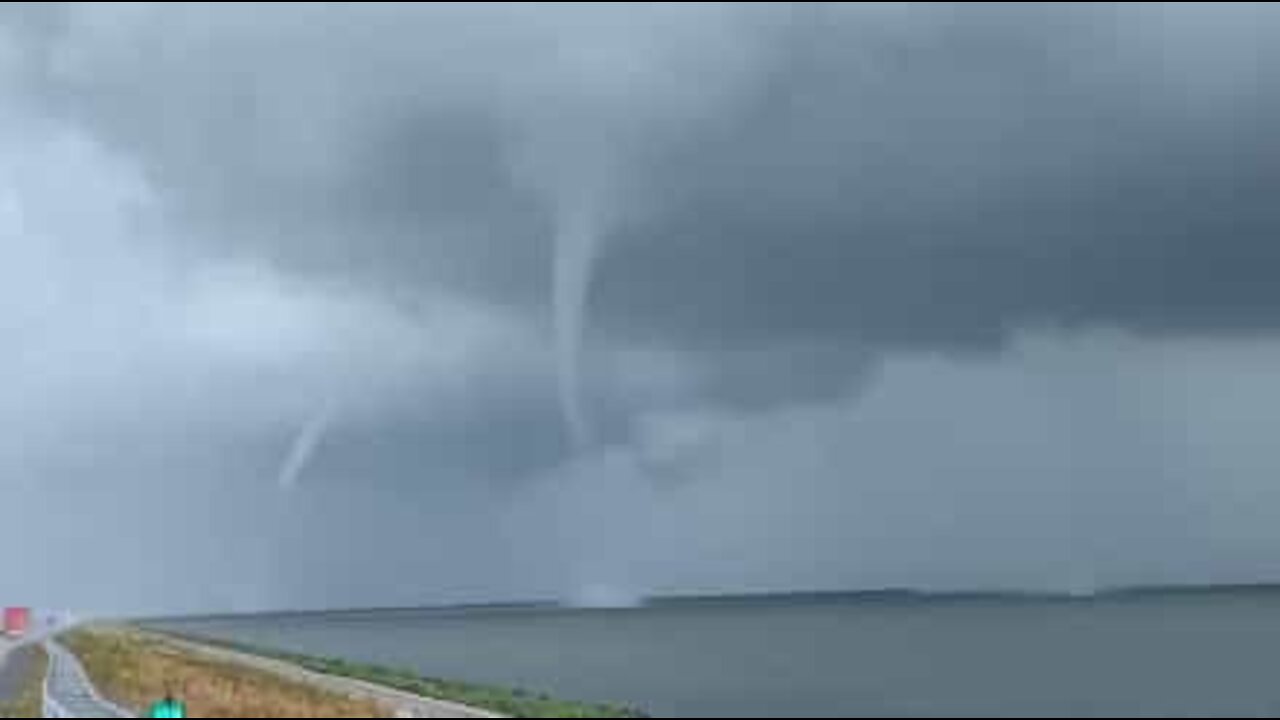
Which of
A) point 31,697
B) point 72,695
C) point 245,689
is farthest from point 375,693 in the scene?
point 31,697

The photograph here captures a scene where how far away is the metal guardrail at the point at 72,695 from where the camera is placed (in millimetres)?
72062

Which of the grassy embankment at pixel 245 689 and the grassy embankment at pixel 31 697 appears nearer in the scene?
the grassy embankment at pixel 31 697

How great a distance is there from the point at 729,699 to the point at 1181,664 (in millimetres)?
70690

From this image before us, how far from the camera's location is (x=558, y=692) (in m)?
144

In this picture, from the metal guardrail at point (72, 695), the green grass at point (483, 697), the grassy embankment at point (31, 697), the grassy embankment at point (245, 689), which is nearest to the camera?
the metal guardrail at point (72, 695)

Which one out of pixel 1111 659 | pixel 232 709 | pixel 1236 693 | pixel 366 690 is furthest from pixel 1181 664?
pixel 232 709

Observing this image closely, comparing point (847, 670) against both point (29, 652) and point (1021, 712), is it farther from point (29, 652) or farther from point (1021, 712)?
Answer: point (29, 652)

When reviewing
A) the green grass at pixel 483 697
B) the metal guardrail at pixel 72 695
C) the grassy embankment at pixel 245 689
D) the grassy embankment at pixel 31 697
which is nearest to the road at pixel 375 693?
the grassy embankment at pixel 245 689

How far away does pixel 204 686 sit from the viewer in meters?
95.4

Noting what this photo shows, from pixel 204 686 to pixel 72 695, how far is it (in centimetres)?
1303

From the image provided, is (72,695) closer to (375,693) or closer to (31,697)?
(31,697)

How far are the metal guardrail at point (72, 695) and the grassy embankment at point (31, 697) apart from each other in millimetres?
382

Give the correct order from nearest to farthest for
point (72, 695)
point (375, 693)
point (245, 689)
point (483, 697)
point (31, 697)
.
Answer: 1. point (31, 697)
2. point (72, 695)
3. point (245, 689)
4. point (375, 693)
5. point (483, 697)

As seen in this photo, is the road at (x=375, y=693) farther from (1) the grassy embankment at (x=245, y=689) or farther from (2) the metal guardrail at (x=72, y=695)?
(2) the metal guardrail at (x=72, y=695)
